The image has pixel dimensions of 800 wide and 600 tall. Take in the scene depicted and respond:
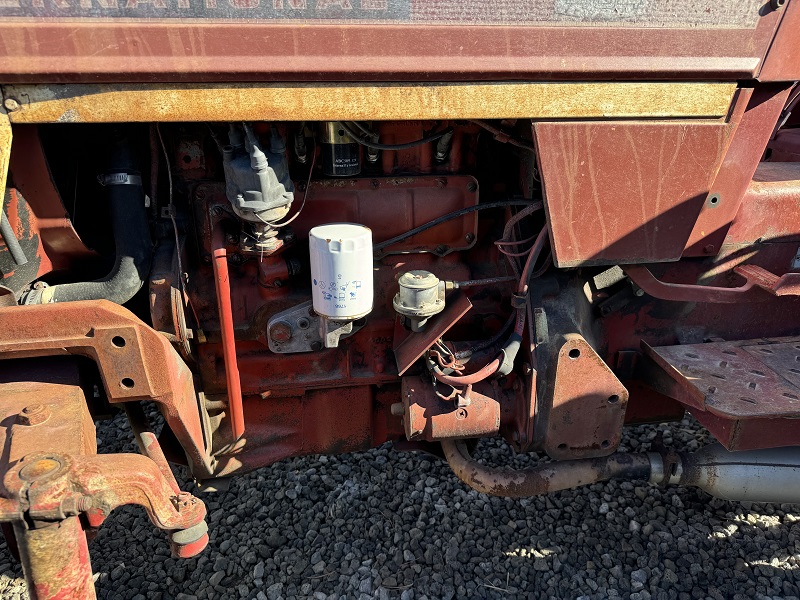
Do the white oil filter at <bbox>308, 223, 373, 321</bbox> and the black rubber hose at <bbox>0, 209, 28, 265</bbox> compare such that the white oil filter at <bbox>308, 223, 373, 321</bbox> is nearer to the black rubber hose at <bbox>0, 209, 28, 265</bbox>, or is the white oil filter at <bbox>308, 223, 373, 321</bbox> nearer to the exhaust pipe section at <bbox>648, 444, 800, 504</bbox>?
the black rubber hose at <bbox>0, 209, 28, 265</bbox>

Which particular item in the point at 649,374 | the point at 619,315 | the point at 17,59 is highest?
the point at 17,59

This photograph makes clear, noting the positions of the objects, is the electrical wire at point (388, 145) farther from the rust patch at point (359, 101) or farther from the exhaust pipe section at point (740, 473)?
the exhaust pipe section at point (740, 473)

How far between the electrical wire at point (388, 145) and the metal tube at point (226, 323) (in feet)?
1.54

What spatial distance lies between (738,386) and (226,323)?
1512 mm

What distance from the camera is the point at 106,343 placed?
160 cm

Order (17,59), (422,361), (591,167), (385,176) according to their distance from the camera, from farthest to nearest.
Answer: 1. (422,361)
2. (385,176)
3. (591,167)
4. (17,59)

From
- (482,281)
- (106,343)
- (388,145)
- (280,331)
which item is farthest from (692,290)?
(106,343)

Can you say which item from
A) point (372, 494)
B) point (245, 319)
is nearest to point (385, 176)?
point (245, 319)

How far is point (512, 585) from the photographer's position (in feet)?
7.16

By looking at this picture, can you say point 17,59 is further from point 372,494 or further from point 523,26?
point 372,494

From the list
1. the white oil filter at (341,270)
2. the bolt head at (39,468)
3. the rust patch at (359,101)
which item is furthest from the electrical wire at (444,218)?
the bolt head at (39,468)

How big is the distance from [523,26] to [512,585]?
1.75 metres

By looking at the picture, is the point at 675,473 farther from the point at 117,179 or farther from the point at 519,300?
the point at 117,179

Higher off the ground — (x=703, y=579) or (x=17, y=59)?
(x=17, y=59)
